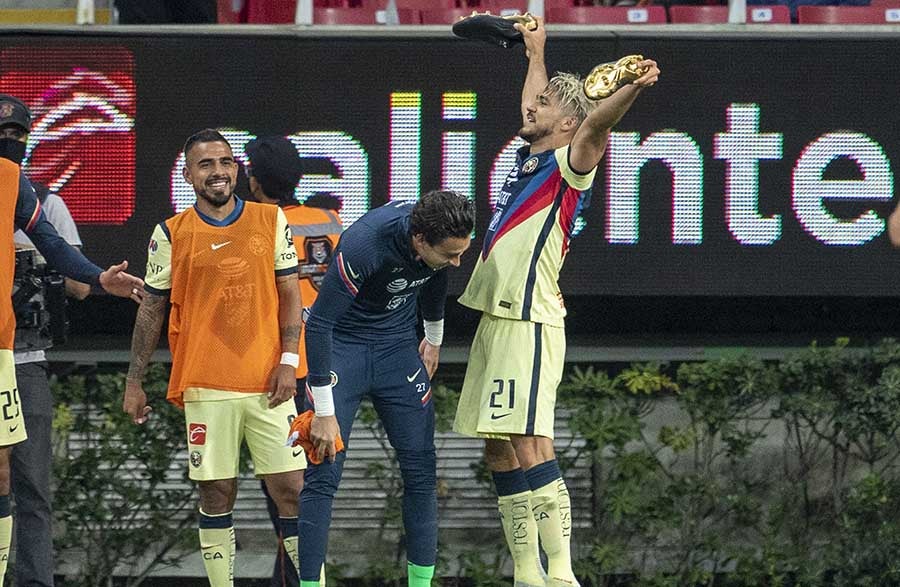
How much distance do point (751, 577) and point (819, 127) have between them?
7.44 ft

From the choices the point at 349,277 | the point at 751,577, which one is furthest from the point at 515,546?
the point at 751,577

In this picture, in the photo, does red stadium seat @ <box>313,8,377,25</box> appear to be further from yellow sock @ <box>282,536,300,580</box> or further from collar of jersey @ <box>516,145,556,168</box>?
yellow sock @ <box>282,536,300,580</box>

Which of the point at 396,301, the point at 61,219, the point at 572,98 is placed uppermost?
the point at 572,98

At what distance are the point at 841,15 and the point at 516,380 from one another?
3.44m

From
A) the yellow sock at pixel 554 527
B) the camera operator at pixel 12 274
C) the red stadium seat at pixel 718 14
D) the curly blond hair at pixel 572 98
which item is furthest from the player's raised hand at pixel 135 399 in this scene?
the red stadium seat at pixel 718 14

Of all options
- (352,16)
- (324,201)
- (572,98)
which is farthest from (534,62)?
(352,16)

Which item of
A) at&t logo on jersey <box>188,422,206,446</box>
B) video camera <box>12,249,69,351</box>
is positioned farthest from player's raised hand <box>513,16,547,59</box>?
video camera <box>12,249,69,351</box>

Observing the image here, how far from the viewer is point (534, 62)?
280 inches

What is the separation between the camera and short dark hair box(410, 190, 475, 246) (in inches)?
241

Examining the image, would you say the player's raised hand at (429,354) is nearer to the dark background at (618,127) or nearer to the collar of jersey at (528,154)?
the collar of jersey at (528,154)

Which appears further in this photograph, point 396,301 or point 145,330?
point 145,330

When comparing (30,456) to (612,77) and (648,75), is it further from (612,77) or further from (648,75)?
(648,75)

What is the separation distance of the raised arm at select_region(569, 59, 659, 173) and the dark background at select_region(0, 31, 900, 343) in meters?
1.68

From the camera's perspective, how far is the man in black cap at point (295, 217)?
716 cm
